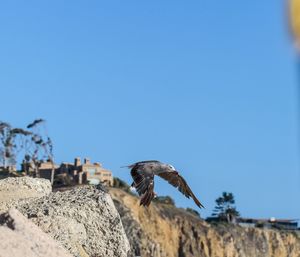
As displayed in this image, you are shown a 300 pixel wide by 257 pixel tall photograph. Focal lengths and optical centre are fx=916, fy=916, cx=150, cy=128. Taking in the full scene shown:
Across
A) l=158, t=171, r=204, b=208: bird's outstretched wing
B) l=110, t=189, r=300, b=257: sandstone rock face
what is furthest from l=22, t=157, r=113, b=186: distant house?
l=158, t=171, r=204, b=208: bird's outstretched wing

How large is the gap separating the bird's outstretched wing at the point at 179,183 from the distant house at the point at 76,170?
59.4 metres

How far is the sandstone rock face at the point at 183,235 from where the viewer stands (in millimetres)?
53791

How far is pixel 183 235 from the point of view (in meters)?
63.6

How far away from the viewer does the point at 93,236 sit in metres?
7.78

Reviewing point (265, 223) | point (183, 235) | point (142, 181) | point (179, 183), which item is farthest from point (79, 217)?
point (265, 223)

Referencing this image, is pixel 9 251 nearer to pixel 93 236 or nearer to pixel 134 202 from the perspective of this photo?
pixel 93 236

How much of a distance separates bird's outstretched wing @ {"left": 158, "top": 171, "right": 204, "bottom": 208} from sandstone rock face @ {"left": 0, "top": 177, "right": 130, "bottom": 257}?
0.85 metres

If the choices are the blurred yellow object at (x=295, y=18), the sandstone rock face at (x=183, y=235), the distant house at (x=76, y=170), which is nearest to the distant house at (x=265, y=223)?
the sandstone rock face at (x=183, y=235)

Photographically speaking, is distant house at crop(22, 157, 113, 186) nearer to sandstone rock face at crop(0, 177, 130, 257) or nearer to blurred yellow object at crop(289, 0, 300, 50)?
sandstone rock face at crop(0, 177, 130, 257)

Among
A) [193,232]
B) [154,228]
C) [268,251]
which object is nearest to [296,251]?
[268,251]

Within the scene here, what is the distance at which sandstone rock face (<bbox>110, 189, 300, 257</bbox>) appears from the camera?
5379cm

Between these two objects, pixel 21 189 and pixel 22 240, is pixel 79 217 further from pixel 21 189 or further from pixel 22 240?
pixel 22 240

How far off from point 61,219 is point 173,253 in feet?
181

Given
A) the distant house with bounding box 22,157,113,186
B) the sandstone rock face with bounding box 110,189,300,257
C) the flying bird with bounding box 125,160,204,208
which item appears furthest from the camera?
the distant house with bounding box 22,157,113,186
